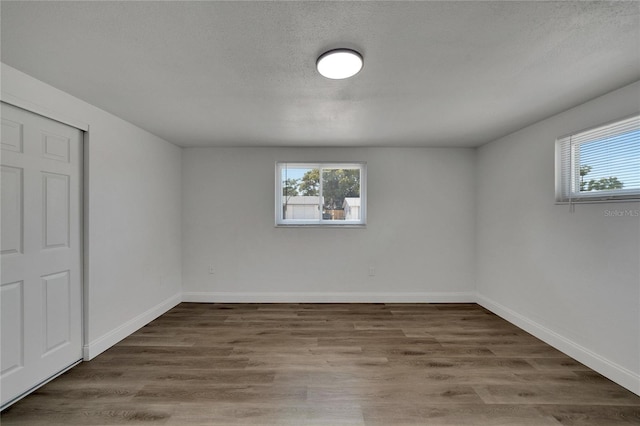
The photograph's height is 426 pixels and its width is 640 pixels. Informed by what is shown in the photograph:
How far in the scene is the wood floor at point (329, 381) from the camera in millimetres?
1845

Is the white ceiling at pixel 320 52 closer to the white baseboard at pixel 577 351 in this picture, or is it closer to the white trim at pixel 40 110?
the white trim at pixel 40 110

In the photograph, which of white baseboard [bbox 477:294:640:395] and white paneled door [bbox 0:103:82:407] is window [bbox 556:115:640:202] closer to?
white baseboard [bbox 477:294:640:395]

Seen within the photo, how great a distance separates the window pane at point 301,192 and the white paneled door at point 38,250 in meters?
2.39

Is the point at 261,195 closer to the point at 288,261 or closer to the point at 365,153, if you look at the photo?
the point at 288,261

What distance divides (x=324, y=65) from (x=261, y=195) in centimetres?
267

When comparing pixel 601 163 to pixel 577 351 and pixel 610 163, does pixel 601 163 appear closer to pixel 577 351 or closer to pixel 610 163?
pixel 610 163

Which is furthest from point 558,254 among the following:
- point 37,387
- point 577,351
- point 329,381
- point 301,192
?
point 37,387

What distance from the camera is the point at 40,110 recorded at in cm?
206

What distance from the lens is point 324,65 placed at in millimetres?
1713

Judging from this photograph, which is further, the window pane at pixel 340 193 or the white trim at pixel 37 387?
the window pane at pixel 340 193

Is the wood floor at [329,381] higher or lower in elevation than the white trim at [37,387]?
lower

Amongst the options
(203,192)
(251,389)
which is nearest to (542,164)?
(251,389)

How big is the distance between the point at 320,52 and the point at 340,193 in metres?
2.71

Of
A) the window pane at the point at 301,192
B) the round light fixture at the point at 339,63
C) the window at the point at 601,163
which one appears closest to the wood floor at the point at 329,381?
the window at the point at 601,163
